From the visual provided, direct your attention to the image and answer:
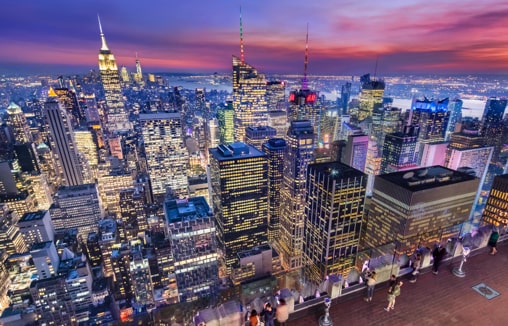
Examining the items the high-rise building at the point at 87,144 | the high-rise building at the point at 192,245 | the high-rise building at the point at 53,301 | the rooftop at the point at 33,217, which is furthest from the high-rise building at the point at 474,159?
the high-rise building at the point at 87,144

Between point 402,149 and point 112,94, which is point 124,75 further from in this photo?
point 402,149

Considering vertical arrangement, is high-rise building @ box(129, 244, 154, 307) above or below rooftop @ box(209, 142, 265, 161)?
below

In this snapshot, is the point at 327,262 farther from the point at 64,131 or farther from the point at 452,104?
the point at 452,104

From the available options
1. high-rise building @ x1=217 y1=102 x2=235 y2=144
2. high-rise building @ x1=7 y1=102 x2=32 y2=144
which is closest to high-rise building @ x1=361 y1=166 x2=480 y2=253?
high-rise building @ x1=217 y1=102 x2=235 y2=144

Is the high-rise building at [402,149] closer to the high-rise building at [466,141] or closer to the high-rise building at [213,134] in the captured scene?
the high-rise building at [466,141]

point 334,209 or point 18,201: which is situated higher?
point 334,209

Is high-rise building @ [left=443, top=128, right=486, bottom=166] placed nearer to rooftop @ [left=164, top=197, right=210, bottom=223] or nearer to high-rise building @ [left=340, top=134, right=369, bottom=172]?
high-rise building @ [left=340, top=134, right=369, bottom=172]

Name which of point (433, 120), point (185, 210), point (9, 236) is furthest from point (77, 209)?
point (433, 120)
